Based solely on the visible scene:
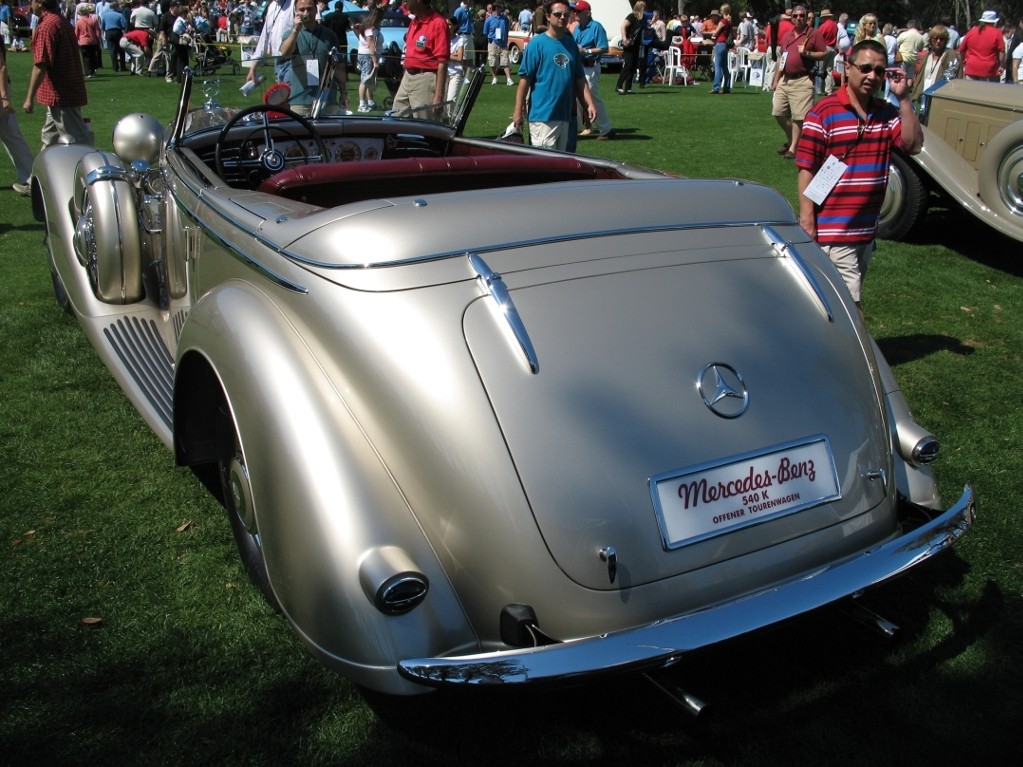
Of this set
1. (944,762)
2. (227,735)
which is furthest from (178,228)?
(944,762)

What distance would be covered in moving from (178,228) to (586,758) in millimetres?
2457

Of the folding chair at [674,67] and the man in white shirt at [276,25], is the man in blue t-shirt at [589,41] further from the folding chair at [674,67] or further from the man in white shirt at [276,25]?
the folding chair at [674,67]

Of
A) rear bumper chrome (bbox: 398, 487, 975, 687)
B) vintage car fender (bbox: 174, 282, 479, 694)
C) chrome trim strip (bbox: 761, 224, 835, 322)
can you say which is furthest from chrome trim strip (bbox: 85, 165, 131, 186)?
rear bumper chrome (bbox: 398, 487, 975, 687)

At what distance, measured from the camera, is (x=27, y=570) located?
2953 mm

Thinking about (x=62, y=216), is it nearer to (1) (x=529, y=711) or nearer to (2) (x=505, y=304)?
(2) (x=505, y=304)

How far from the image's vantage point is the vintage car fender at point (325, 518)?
6.66 ft

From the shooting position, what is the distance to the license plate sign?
215cm

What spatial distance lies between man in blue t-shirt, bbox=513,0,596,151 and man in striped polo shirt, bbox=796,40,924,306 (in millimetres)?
3357

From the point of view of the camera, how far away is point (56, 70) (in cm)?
816

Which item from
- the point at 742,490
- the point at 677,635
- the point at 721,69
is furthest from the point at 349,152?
the point at 721,69

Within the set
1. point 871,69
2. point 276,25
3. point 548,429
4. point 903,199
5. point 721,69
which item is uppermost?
point 721,69

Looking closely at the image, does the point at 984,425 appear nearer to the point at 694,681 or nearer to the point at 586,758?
the point at 694,681

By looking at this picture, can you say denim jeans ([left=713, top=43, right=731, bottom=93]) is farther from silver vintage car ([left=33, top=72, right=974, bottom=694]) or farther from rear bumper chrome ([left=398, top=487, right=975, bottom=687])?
rear bumper chrome ([left=398, top=487, right=975, bottom=687])

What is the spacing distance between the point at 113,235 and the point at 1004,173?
5.84 metres
